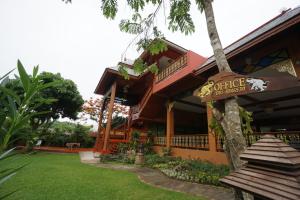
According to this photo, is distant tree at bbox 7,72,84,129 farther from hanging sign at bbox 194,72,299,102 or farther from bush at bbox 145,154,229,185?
hanging sign at bbox 194,72,299,102

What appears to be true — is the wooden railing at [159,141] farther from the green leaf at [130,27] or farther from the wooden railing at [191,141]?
the green leaf at [130,27]

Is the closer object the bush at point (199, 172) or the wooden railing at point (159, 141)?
the bush at point (199, 172)

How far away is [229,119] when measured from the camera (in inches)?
97.8

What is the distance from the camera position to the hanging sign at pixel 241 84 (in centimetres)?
259

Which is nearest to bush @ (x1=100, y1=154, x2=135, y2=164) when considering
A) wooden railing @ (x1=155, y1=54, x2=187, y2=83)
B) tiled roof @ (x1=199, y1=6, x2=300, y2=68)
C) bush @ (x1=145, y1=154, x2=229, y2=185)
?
bush @ (x1=145, y1=154, x2=229, y2=185)

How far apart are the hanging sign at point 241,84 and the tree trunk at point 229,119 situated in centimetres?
13

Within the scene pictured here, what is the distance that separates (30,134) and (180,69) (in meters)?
8.03

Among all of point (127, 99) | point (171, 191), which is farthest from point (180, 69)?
point (127, 99)

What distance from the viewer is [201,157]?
24.7ft

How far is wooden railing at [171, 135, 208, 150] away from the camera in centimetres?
793

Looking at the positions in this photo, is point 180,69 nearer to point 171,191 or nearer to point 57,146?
point 171,191

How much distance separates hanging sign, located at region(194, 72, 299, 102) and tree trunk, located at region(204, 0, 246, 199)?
0.13 metres

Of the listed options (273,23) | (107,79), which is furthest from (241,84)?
(107,79)

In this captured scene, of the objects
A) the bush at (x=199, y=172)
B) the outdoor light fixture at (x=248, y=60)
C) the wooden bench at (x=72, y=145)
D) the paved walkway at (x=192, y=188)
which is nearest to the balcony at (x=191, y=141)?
the bush at (x=199, y=172)
